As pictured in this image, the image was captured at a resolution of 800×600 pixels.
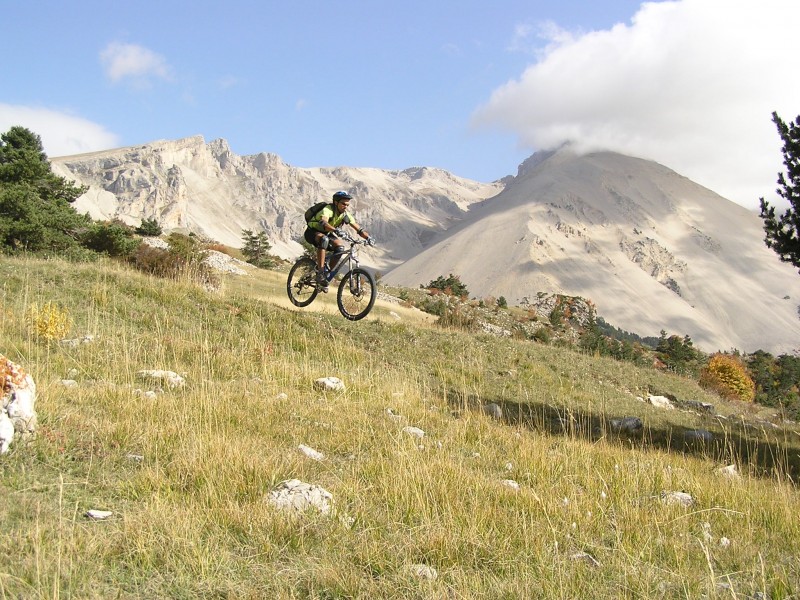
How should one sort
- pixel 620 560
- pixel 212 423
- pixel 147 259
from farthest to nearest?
pixel 147 259 → pixel 212 423 → pixel 620 560

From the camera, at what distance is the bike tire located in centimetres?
1499

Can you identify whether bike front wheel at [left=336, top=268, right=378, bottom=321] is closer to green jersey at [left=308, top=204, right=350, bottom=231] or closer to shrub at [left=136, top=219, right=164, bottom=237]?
green jersey at [left=308, top=204, right=350, bottom=231]

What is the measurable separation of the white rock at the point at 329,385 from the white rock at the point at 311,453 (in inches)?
116

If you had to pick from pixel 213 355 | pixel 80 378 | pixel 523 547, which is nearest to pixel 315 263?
pixel 213 355

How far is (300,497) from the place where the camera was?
4.35 m

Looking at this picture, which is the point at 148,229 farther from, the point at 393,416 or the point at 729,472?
the point at 729,472

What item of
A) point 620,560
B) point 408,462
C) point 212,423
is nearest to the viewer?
point 620,560

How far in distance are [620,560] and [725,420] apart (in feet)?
46.5

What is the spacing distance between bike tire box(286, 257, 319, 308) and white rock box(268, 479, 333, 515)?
10.3 metres

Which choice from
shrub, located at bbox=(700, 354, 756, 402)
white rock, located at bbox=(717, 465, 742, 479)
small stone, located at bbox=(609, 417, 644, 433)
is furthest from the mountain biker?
shrub, located at bbox=(700, 354, 756, 402)

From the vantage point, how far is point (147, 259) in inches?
878

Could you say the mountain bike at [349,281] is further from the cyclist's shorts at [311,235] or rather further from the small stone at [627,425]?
the small stone at [627,425]

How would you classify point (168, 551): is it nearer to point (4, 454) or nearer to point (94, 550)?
point (94, 550)

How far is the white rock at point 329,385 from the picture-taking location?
28.9 feet
